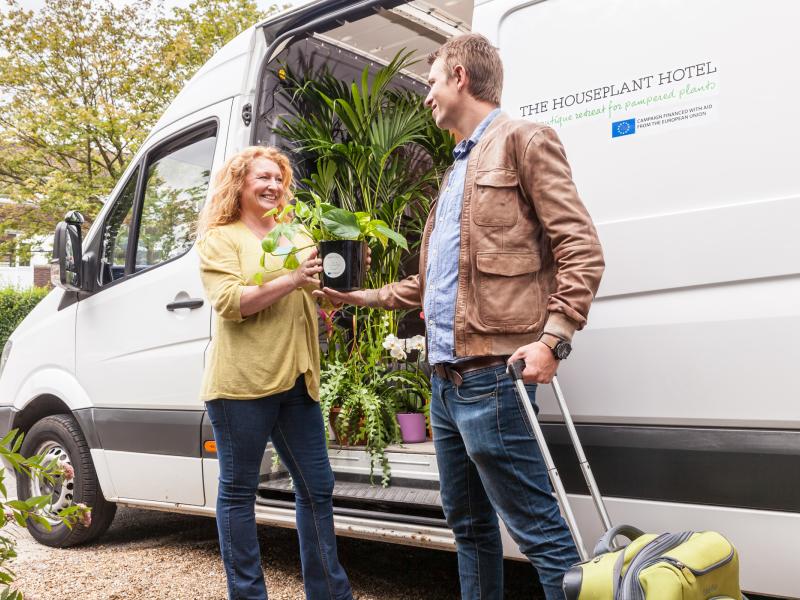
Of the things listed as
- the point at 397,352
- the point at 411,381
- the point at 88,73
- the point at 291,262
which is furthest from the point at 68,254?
the point at 88,73

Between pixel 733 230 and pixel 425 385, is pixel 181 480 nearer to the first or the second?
pixel 425 385

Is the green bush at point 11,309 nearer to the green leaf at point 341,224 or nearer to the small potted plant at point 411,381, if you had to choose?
the small potted plant at point 411,381

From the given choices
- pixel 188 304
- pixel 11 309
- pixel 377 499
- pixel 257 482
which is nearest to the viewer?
pixel 257 482

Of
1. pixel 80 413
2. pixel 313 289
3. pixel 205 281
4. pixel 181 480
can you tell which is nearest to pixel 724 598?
pixel 313 289

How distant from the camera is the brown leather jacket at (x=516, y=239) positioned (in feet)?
7.02

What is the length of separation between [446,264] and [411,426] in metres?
1.96

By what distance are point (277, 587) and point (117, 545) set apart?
4.53 ft

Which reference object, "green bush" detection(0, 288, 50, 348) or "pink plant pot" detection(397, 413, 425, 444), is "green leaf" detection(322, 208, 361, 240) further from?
"green bush" detection(0, 288, 50, 348)

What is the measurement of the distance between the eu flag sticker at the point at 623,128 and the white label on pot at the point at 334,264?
973mm

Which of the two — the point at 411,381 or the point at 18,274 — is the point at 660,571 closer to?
the point at 411,381

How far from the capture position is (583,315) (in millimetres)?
2076

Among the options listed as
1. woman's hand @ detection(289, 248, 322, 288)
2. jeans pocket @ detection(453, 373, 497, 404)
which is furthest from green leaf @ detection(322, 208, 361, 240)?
jeans pocket @ detection(453, 373, 497, 404)

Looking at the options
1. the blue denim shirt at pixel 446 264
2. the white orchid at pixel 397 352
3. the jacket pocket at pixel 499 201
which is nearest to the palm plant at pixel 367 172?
the white orchid at pixel 397 352

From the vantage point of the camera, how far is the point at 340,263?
8.82 feet
